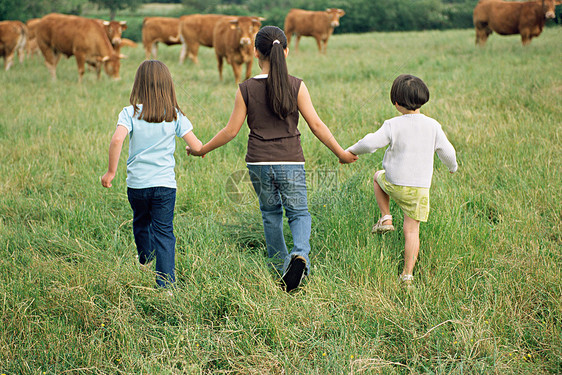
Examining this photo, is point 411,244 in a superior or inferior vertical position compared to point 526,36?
superior

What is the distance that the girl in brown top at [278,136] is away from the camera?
2625mm

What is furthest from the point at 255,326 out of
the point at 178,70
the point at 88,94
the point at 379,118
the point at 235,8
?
the point at 235,8

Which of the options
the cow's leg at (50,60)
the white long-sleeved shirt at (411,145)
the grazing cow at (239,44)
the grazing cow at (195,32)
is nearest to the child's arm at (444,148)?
the white long-sleeved shirt at (411,145)

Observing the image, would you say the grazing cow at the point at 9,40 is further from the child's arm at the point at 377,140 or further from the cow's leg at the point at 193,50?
the child's arm at the point at 377,140

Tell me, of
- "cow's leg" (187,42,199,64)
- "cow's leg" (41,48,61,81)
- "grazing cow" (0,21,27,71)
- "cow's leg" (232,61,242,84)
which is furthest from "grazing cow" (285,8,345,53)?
"grazing cow" (0,21,27,71)

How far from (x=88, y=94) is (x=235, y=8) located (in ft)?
74.7

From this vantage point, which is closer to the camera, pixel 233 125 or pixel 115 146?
pixel 115 146

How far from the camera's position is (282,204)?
293cm

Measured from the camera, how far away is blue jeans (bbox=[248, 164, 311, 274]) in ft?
9.09

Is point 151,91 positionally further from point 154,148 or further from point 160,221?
point 160,221

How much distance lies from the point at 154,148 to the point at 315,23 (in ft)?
54.8

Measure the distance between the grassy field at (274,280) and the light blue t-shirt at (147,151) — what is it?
1.75 feet

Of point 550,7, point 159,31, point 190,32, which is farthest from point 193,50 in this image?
point 550,7

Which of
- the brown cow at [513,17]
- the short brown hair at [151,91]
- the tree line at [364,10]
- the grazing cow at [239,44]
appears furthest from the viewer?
the tree line at [364,10]
